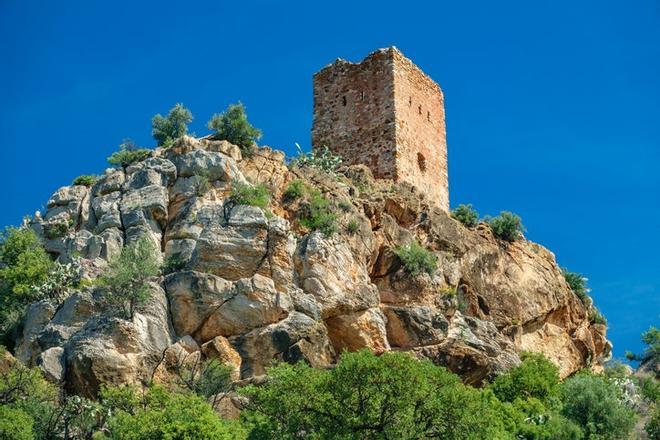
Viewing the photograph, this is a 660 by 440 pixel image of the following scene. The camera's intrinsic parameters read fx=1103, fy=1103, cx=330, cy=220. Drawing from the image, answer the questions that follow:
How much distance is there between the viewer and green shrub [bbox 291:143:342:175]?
124ft

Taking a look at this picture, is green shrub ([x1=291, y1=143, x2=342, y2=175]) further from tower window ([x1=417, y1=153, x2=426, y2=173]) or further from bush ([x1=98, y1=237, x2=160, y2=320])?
bush ([x1=98, y1=237, x2=160, y2=320])

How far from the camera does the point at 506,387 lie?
31.9 m

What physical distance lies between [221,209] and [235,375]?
5896mm

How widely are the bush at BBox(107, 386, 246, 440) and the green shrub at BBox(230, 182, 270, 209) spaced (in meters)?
7.75

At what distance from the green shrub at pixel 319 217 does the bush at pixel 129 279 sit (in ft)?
16.6

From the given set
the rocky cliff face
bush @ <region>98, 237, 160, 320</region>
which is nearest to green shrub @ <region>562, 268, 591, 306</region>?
the rocky cliff face

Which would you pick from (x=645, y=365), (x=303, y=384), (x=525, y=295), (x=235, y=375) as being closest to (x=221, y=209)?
(x=235, y=375)

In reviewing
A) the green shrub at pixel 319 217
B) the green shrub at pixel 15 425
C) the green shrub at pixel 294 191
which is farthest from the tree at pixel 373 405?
the green shrub at pixel 294 191

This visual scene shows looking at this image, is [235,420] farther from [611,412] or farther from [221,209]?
[611,412]

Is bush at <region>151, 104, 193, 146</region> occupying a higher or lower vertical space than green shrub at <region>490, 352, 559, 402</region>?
higher

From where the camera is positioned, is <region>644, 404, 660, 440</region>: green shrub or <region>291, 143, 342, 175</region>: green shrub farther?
<region>291, 143, 342, 175</region>: green shrub

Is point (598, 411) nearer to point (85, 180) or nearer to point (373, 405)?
point (373, 405)

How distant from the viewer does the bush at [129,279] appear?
97.9ft

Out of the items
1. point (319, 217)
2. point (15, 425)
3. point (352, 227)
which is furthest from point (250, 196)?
point (15, 425)
